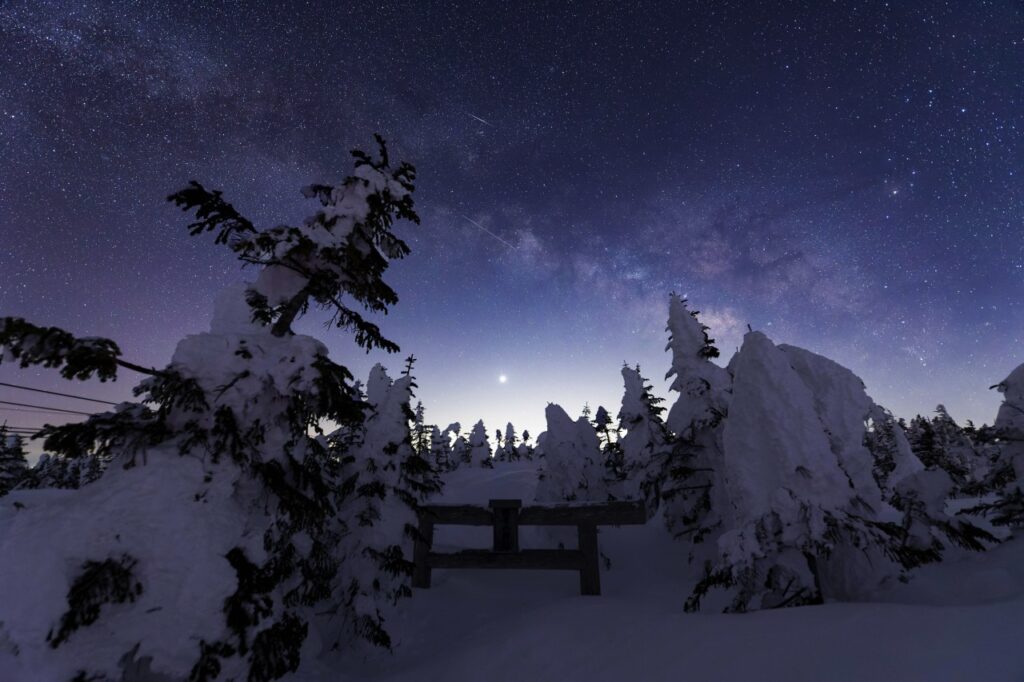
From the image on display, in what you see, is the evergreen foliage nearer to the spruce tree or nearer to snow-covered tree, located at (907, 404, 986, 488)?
snow-covered tree, located at (907, 404, 986, 488)

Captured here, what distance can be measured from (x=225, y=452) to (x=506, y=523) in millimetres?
7087

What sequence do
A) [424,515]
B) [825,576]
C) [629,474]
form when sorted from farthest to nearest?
1. [629,474]
2. [424,515]
3. [825,576]

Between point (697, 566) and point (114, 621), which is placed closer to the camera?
point (114, 621)

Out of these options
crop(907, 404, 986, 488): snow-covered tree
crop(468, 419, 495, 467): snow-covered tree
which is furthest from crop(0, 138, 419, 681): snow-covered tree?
crop(468, 419, 495, 467): snow-covered tree

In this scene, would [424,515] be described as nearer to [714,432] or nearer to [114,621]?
[114,621]

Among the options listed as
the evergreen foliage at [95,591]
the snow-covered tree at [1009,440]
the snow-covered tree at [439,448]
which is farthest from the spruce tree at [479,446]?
the evergreen foliage at [95,591]

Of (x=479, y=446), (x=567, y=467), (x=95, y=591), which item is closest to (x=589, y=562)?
(x=95, y=591)

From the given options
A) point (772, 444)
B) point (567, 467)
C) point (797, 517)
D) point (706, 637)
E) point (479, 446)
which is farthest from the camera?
point (479, 446)

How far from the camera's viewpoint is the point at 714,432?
12508 mm

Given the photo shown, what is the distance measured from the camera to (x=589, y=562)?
389 inches

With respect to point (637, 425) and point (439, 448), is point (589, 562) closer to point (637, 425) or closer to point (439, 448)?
point (637, 425)

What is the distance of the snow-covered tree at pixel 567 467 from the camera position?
766 inches

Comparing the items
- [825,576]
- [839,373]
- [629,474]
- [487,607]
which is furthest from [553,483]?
[825,576]

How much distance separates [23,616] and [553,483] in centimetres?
1760
